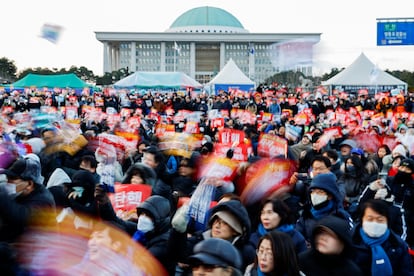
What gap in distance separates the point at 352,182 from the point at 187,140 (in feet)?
9.51

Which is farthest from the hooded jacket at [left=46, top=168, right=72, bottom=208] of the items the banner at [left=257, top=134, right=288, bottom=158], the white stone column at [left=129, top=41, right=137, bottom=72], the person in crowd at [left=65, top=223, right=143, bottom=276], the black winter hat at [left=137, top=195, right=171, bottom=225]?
the white stone column at [left=129, top=41, right=137, bottom=72]

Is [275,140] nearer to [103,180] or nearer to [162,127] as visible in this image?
[103,180]

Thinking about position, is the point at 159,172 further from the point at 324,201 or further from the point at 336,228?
the point at 336,228


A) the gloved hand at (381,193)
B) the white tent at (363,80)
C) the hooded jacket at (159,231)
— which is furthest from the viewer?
the white tent at (363,80)

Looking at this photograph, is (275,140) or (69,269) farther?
(275,140)

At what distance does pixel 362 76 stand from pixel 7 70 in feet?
129

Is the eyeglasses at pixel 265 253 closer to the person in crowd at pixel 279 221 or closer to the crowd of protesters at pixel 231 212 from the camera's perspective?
the crowd of protesters at pixel 231 212

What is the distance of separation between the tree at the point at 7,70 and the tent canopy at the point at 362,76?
36.8m

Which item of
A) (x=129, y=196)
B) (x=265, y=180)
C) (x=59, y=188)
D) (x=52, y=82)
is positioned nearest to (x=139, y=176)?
(x=129, y=196)

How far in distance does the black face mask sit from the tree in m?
52.6

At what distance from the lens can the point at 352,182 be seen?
5859 millimetres

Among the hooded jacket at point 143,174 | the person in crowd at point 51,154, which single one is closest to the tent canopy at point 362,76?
the person in crowd at point 51,154

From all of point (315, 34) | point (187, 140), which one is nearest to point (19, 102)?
point (187, 140)

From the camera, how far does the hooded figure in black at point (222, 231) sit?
336 centimetres
